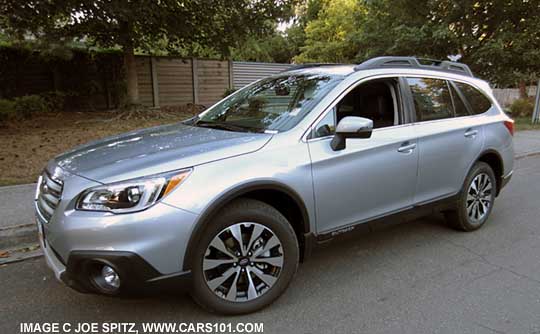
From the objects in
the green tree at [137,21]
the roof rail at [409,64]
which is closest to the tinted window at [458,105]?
the roof rail at [409,64]

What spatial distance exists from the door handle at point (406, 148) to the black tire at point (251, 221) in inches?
50.0

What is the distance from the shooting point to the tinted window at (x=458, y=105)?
3947 mm

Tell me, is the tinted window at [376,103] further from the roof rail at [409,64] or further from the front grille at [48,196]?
the front grille at [48,196]

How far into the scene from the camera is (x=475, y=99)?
4.16 meters

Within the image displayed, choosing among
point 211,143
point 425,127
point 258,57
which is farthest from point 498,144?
point 258,57

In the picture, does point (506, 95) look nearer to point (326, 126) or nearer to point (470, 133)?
point (470, 133)

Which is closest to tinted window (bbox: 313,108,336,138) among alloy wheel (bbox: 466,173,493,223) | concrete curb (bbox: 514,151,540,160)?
alloy wheel (bbox: 466,173,493,223)

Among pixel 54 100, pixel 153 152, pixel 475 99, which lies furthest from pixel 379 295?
pixel 54 100

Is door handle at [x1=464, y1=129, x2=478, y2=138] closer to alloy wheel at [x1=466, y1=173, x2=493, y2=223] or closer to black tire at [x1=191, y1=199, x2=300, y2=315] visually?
alloy wheel at [x1=466, y1=173, x2=493, y2=223]

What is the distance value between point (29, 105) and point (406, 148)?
1033cm

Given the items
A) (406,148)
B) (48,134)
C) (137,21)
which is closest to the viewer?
(406,148)

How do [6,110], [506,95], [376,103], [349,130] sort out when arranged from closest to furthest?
[349,130]
[376,103]
[6,110]
[506,95]

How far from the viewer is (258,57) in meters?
26.3

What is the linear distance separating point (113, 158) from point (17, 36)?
9.80 m
